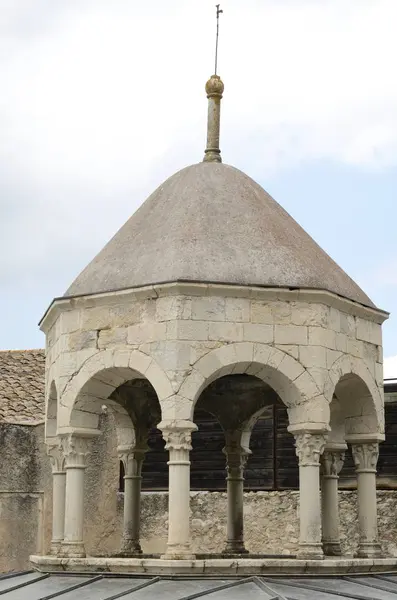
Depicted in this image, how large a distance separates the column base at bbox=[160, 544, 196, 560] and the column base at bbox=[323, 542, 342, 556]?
308 centimetres

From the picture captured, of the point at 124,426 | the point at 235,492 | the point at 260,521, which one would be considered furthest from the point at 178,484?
the point at 260,521

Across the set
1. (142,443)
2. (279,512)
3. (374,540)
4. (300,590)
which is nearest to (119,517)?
(279,512)

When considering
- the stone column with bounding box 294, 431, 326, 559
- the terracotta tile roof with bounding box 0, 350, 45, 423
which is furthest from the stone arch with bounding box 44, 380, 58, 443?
the terracotta tile roof with bounding box 0, 350, 45, 423

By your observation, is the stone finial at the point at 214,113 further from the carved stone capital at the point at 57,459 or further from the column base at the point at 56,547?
A: the column base at the point at 56,547

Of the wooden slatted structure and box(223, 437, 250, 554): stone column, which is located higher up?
the wooden slatted structure

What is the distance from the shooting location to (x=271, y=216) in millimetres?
13344

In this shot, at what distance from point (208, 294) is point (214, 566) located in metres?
2.78

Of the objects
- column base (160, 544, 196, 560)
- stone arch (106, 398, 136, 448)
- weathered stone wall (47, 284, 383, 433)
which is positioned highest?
weathered stone wall (47, 284, 383, 433)

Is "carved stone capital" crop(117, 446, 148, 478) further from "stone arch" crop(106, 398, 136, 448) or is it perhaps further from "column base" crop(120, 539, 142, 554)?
"column base" crop(120, 539, 142, 554)

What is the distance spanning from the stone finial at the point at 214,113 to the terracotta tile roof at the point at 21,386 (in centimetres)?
804

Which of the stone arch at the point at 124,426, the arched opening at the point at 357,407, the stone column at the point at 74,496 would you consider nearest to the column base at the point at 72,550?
the stone column at the point at 74,496

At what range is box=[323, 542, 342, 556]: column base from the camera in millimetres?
14180

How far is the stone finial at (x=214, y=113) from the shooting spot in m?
14.2

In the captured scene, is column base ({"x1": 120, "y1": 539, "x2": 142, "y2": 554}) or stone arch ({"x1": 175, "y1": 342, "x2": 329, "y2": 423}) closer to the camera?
stone arch ({"x1": 175, "y1": 342, "x2": 329, "y2": 423})
